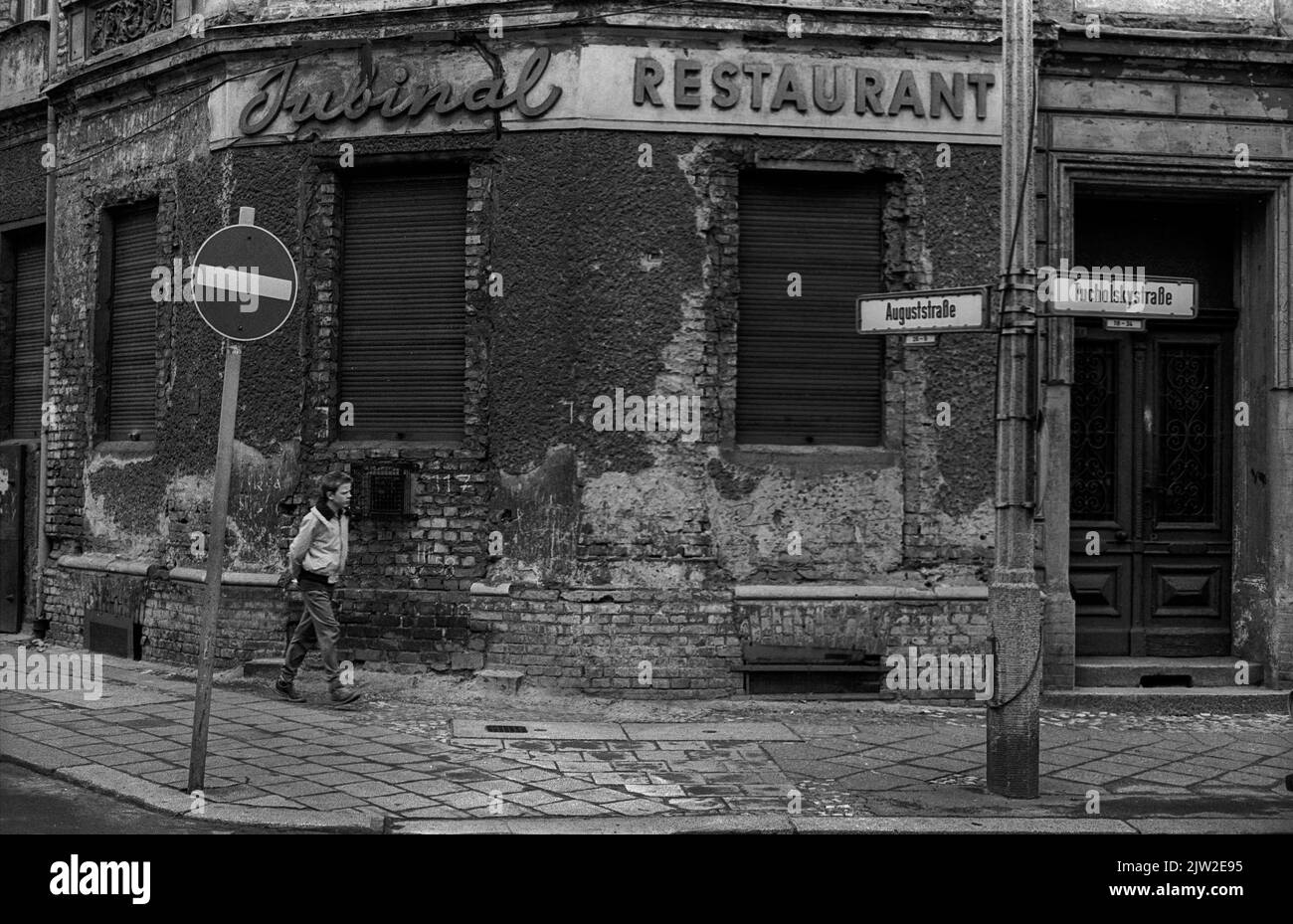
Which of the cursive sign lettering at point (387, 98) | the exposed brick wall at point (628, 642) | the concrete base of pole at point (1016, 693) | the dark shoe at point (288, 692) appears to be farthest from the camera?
the cursive sign lettering at point (387, 98)

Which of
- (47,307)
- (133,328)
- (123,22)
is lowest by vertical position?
(133,328)

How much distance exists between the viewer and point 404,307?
10844 mm

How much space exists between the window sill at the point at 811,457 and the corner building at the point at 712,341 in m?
0.03

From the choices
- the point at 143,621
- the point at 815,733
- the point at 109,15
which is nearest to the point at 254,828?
the point at 815,733

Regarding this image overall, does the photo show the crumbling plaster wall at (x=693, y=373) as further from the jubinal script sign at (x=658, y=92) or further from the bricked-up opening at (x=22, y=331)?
the bricked-up opening at (x=22, y=331)

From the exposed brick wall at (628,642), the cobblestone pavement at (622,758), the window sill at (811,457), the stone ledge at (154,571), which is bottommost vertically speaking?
the cobblestone pavement at (622,758)

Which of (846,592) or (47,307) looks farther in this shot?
(47,307)

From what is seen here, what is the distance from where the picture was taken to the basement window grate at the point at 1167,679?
35.4 ft

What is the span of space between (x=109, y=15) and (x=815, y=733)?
9.44 m

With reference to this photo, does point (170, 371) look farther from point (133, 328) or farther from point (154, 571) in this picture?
point (154, 571)

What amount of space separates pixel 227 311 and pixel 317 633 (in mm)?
3238

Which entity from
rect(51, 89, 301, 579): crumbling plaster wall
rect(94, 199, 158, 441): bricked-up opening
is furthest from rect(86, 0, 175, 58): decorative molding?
rect(94, 199, 158, 441): bricked-up opening

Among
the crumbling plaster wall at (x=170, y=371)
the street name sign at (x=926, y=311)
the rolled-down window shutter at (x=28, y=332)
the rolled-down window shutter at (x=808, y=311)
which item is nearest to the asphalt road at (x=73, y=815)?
the crumbling plaster wall at (x=170, y=371)

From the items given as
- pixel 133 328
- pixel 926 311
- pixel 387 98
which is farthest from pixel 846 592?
pixel 133 328
